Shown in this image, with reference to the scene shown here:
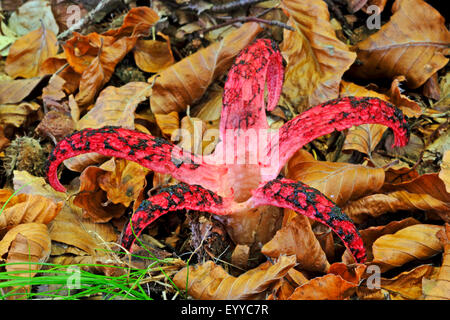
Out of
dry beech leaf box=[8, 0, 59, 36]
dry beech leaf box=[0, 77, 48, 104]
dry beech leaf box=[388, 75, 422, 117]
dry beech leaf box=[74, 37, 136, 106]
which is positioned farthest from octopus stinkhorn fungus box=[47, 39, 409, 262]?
dry beech leaf box=[8, 0, 59, 36]

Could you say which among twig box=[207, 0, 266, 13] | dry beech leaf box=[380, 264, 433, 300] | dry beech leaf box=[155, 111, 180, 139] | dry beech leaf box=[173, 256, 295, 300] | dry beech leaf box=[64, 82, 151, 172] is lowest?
dry beech leaf box=[380, 264, 433, 300]

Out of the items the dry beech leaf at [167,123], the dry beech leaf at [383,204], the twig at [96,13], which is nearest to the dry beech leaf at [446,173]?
the dry beech leaf at [383,204]

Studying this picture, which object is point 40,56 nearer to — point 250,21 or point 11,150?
point 11,150

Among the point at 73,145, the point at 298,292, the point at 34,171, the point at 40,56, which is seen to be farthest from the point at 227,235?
the point at 40,56

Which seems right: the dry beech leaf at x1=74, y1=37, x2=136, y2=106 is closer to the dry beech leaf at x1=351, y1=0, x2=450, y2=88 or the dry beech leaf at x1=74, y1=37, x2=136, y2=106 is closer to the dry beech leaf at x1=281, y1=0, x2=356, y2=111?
the dry beech leaf at x1=281, y1=0, x2=356, y2=111
